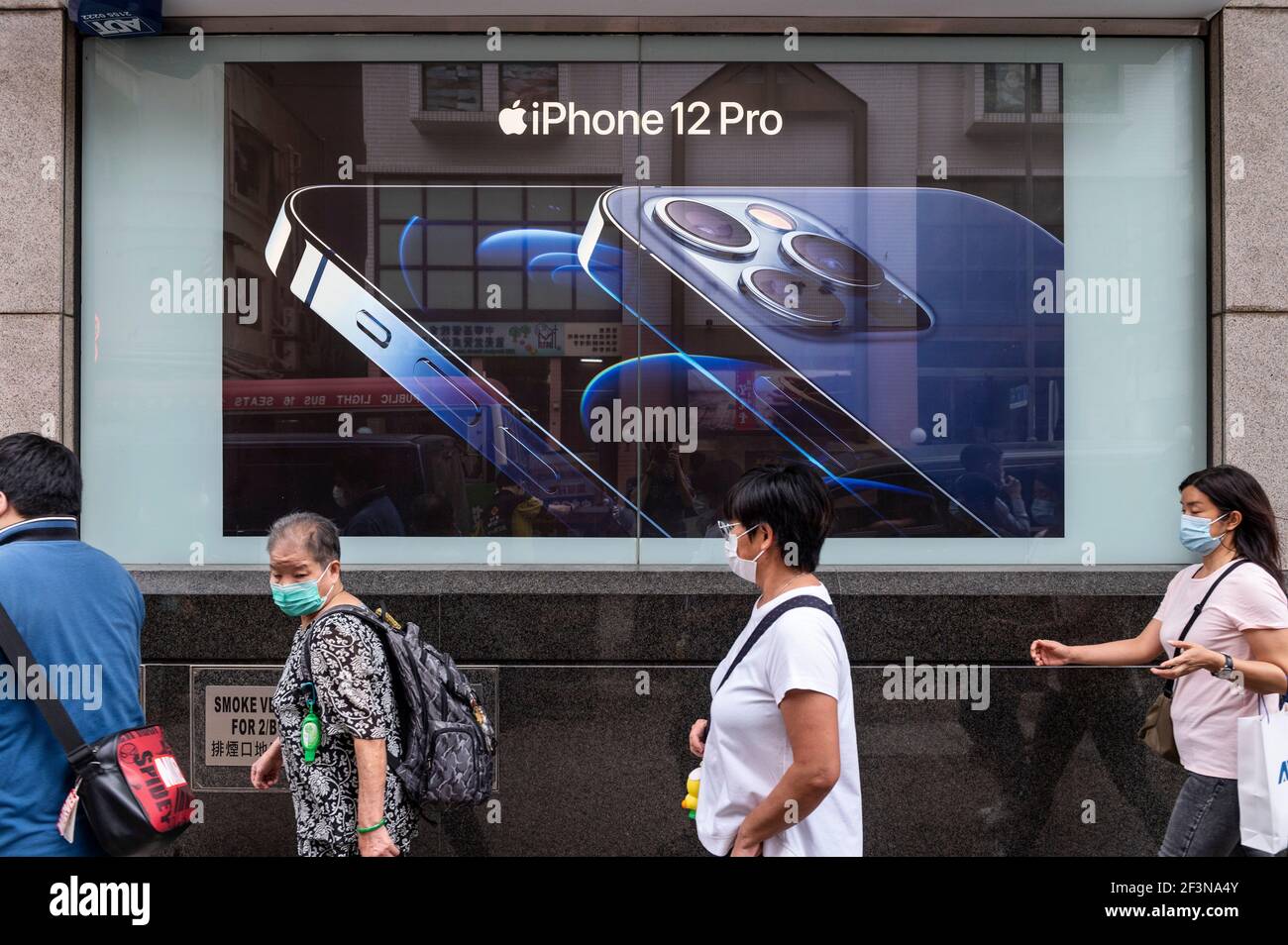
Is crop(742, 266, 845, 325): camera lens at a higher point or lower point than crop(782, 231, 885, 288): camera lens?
lower

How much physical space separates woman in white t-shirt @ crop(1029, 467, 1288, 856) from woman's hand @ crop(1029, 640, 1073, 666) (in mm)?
368

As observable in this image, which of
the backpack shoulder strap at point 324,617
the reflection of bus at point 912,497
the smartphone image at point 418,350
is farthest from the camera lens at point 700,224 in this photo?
the backpack shoulder strap at point 324,617

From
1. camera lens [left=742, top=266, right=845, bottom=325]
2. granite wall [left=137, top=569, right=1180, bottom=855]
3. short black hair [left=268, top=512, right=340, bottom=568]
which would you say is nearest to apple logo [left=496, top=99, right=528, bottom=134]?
camera lens [left=742, top=266, right=845, bottom=325]

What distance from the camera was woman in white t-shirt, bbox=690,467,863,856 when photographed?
8.31ft

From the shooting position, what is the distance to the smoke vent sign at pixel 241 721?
5.21 meters

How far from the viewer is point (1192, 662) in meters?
3.51

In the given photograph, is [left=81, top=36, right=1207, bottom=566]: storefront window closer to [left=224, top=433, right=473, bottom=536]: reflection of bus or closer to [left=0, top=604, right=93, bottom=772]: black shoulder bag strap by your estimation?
[left=224, top=433, right=473, bottom=536]: reflection of bus

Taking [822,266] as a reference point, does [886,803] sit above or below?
below

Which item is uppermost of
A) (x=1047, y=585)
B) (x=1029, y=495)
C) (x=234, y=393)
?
(x=234, y=393)

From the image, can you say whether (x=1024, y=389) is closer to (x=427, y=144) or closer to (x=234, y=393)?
(x=427, y=144)

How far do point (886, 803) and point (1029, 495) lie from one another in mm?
1901

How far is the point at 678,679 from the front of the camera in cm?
520

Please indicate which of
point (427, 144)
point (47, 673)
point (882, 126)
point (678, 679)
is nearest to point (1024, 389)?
point (882, 126)

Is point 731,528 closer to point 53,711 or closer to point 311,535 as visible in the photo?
point 311,535
